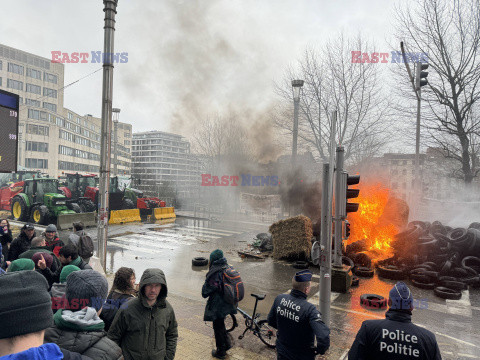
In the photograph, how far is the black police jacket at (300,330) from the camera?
3.19m

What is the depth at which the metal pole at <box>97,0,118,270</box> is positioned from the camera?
26.6 feet

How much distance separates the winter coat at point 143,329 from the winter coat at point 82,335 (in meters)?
0.88

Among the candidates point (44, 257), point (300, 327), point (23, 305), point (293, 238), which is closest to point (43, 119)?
point (293, 238)

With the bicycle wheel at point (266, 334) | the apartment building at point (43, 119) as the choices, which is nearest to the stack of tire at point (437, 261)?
the bicycle wheel at point (266, 334)

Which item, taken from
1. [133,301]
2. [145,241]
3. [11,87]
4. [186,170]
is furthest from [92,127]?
[133,301]

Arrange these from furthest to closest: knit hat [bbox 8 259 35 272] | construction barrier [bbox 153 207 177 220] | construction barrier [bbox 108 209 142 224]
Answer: construction barrier [bbox 153 207 177 220] < construction barrier [bbox 108 209 142 224] < knit hat [bbox 8 259 35 272]

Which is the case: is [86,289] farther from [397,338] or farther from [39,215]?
[39,215]

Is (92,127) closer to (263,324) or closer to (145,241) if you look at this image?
(145,241)

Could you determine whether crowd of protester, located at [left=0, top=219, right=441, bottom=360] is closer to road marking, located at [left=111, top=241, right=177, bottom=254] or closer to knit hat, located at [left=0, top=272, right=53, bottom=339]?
knit hat, located at [left=0, top=272, right=53, bottom=339]

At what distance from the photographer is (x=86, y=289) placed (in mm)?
2352

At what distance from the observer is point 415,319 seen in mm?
6668

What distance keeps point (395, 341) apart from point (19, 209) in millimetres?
21687

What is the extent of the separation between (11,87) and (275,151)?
68.0 meters

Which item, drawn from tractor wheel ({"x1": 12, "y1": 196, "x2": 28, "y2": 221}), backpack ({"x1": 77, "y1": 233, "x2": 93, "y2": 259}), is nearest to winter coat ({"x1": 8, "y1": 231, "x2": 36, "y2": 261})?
backpack ({"x1": 77, "y1": 233, "x2": 93, "y2": 259})
